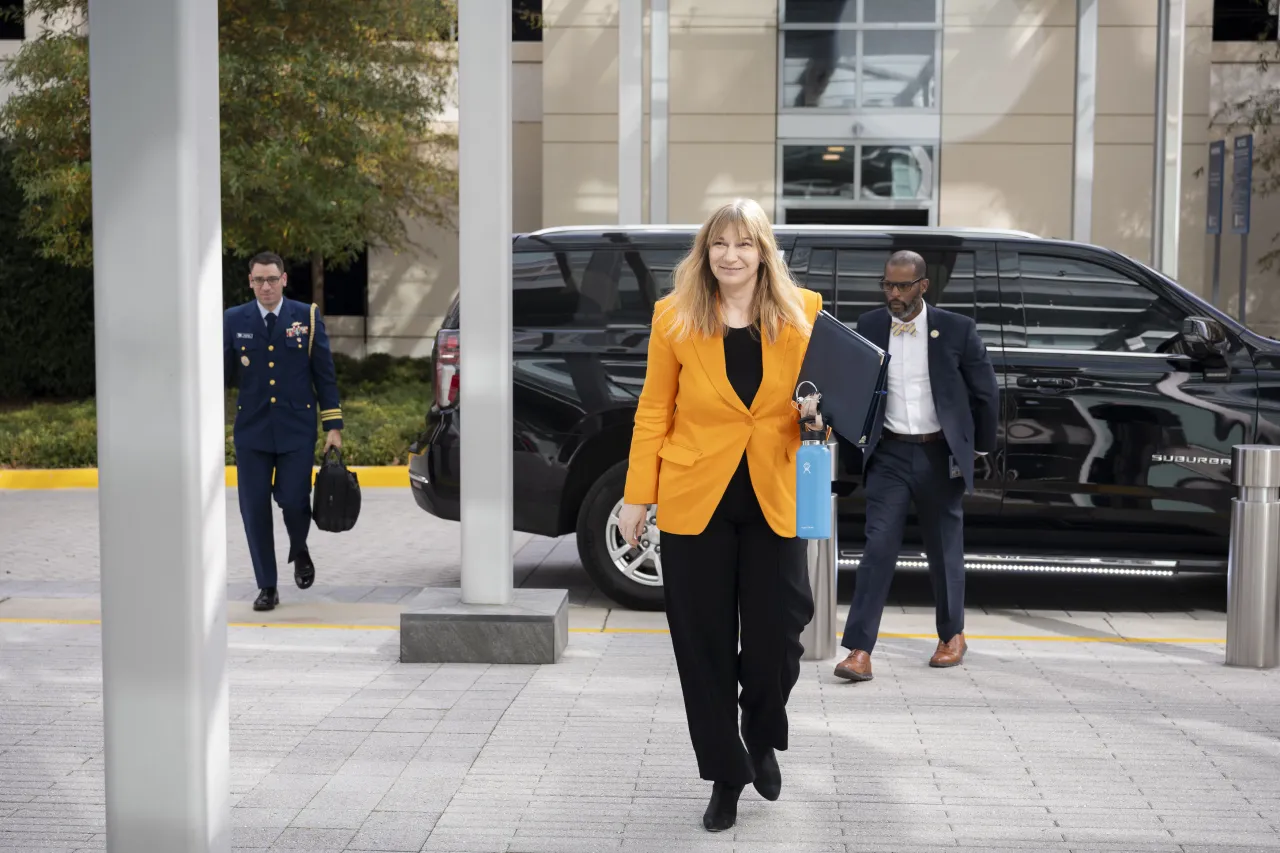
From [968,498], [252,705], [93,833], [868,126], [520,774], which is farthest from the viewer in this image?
[868,126]

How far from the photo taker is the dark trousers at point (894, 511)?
269 inches

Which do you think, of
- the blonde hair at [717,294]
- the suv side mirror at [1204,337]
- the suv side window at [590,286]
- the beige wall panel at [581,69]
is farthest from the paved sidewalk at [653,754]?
the beige wall panel at [581,69]

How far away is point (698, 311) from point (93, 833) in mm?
2344

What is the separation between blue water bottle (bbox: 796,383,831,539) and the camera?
4.62 meters

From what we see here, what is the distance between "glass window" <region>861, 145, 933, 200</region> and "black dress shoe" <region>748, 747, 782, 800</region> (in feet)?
54.4

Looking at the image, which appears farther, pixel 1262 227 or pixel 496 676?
pixel 1262 227

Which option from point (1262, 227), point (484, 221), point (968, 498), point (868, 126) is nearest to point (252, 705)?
point (484, 221)

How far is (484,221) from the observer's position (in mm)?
6789

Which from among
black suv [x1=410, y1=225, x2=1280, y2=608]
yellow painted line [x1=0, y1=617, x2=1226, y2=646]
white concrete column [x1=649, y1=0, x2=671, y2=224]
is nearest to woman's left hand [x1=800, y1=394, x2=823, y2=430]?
yellow painted line [x1=0, y1=617, x2=1226, y2=646]

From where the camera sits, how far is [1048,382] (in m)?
8.36

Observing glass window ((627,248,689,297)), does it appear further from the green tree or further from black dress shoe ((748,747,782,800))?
the green tree

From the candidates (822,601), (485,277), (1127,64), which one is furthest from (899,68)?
(485,277)

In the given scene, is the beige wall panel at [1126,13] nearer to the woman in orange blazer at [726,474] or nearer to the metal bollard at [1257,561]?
the metal bollard at [1257,561]

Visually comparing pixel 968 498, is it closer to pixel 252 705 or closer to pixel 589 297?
pixel 589 297
